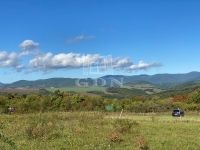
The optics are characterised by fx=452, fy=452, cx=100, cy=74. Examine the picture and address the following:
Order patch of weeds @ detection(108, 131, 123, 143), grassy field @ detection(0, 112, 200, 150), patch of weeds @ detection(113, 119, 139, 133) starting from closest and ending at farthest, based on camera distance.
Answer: grassy field @ detection(0, 112, 200, 150) < patch of weeds @ detection(108, 131, 123, 143) < patch of weeds @ detection(113, 119, 139, 133)

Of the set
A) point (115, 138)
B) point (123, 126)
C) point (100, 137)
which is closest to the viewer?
point (115, 138)

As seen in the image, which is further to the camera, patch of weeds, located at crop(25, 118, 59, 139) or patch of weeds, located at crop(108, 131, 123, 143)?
patch of weeds, located at crop(25, 118, 59, 139)

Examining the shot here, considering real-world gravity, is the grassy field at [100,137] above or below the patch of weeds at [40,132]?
below

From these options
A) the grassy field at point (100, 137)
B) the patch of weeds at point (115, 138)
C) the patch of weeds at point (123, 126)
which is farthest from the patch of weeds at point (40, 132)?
the patch of weeds at point (123, 126)

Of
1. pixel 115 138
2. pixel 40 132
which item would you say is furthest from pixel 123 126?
pixel 40 132

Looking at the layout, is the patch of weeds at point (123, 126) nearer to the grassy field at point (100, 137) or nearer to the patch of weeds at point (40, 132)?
the grassy field at point (100, 137)

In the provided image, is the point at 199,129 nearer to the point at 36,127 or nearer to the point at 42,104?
the point at 36,127

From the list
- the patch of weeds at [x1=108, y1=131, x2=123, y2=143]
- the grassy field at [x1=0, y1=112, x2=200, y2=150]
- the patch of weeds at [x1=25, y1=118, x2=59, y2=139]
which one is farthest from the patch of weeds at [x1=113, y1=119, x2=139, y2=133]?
the patch of weeds at [x1=25, y1=118, x2=59, y2=139]

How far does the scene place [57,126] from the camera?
33219mm

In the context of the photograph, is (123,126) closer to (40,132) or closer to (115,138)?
(115,138)

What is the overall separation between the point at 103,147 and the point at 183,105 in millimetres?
74320

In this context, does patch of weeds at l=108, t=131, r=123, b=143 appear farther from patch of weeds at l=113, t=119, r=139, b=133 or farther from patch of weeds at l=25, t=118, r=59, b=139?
patch of weeds at l=113, t=119, r=139, b=133

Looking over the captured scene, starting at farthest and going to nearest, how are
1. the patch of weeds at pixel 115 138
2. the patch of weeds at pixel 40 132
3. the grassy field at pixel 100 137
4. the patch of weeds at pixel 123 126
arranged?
the patch of weeds at pixel 123 126, the patch of weeds at pixel 40 132, the patch of weeds at pixel 115 138, the grassy field at pixel 100 137

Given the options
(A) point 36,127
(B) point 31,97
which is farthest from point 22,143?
(B) point 31,97
